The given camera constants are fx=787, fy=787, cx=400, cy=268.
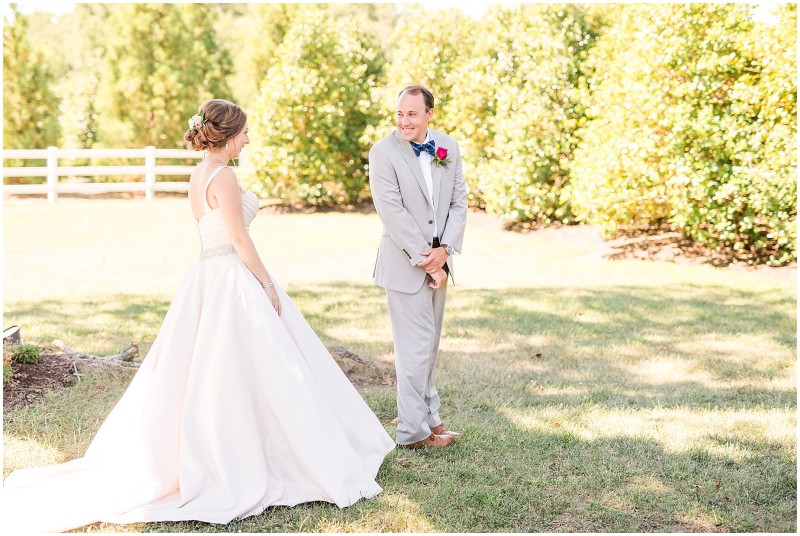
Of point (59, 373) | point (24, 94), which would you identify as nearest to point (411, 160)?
point (59, 373)

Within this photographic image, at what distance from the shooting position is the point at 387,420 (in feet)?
18.1

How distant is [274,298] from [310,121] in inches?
Result: 595

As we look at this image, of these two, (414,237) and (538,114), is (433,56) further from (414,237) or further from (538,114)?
(414,237)

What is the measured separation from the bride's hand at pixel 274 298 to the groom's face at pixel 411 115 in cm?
128

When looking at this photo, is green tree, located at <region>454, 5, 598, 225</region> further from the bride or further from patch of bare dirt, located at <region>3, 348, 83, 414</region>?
the bride

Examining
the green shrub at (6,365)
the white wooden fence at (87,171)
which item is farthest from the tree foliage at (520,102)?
the green shrub at (6,365)

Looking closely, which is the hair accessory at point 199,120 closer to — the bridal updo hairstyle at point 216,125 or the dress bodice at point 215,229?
the bridal updo hairstyle at point 216,125

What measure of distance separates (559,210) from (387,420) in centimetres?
997

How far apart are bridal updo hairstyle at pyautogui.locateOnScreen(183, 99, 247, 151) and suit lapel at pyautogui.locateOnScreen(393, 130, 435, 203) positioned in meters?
1.06

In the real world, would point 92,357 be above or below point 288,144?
below

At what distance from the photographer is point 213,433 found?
4012 mm

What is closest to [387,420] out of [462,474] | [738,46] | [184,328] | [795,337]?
[462,474]

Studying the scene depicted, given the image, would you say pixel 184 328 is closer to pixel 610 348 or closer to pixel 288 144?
pixel 610 348

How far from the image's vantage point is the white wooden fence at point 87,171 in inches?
760
